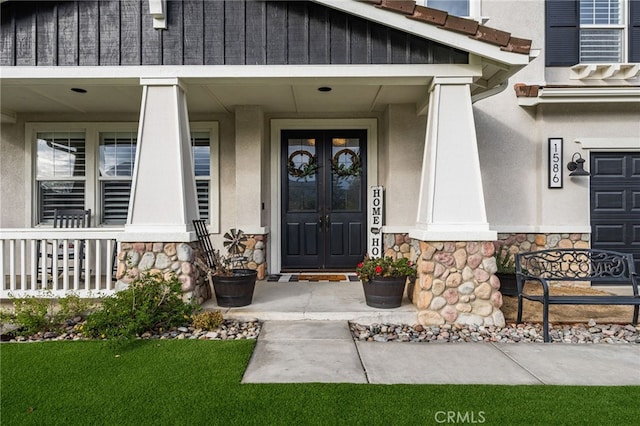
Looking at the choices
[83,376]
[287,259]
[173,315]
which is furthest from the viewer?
[287,259]

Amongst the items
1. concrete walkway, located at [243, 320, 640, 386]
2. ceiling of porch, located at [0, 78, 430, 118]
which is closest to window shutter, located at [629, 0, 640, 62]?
ceiling of porch, located at [0, 78, 430, 118]

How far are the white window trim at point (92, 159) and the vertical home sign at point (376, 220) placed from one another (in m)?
2.42

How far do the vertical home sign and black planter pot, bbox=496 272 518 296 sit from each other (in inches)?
66.9

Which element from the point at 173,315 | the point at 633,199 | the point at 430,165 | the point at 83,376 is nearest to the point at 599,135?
the point at 633,199

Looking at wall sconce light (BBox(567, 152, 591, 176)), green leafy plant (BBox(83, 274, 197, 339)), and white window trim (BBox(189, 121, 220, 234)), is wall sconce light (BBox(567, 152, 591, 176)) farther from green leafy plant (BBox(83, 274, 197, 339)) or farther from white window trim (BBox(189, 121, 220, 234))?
green leafy plant (BBox(83, 274, 197, 339))

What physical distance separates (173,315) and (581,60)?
6.69m

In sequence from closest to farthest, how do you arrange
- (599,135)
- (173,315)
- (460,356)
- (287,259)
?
(460,356), (173,315), (599,135), (287,259)

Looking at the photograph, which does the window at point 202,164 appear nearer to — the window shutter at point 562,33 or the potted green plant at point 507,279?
the potted green plant at point 507,279

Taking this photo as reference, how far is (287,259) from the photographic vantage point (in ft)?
20.8

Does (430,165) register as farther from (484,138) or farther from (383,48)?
(484,138)

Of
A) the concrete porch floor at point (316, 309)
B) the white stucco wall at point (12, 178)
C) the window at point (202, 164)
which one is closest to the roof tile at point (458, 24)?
the concrete porch floor at point (316, 309)

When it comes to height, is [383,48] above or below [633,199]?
above

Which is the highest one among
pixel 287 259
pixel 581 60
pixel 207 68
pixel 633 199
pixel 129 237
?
pixel 581 60

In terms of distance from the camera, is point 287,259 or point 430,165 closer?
point 430,165
